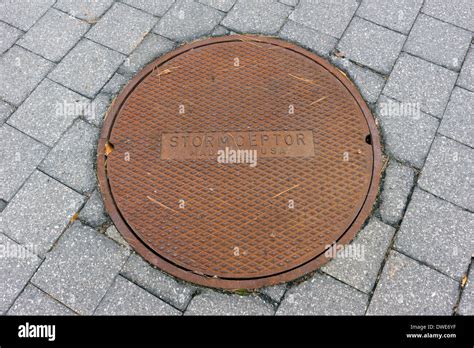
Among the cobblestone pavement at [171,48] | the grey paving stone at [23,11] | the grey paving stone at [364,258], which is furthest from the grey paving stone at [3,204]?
the grey paving stone at [364,258]

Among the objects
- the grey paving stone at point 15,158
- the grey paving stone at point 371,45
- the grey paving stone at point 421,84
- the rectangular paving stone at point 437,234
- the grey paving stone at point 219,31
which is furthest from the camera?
the grey paving stone at point 219,31

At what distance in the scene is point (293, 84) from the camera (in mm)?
2574

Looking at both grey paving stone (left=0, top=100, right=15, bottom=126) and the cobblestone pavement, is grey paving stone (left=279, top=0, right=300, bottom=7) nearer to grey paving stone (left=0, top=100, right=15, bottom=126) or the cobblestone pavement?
the cobblestone pavement

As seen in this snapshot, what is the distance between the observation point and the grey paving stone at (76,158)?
2.36 m

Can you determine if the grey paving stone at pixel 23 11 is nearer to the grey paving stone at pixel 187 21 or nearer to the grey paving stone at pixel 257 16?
the grey paving stone at pixel 187 21

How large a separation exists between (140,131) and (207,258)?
83 cm

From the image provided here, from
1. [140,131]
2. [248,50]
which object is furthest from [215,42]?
[140,131]

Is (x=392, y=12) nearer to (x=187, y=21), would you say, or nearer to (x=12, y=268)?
(x=187, y=21)

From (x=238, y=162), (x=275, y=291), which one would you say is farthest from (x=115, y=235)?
(x=275, y=291)

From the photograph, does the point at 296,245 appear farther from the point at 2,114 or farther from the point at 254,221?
the point at 2,114

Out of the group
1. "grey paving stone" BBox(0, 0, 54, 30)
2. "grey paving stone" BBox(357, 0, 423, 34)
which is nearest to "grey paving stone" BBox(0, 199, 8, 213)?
"grey paving stone" BBox(0, 0, 54, 30)

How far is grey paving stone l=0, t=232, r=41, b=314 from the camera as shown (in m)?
2.08

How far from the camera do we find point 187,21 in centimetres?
287

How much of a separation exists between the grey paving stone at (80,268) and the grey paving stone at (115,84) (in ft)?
2.78
